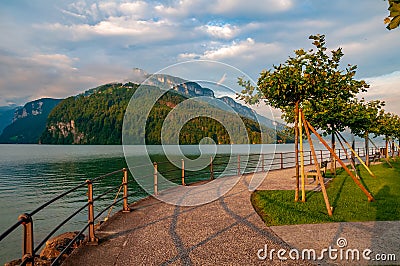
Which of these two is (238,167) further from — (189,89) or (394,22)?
(394,22)

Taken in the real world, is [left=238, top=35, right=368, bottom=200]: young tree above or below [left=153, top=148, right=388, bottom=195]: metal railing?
above

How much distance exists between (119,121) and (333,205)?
10893 cm

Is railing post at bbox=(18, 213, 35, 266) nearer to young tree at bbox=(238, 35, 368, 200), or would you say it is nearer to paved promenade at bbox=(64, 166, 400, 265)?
paved promenade at bbox=(64, 166, 400, 265)

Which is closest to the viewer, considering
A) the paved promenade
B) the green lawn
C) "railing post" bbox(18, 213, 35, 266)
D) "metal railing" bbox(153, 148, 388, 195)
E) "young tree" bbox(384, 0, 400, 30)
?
"young tree" bbox(384, 0, 400, 30)

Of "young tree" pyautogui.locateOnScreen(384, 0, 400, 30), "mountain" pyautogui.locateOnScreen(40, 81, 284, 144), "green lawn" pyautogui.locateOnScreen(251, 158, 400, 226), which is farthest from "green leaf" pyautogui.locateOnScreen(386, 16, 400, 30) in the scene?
"mountain" pyautogui.locateOnScreen(40, 81, 284, 144)

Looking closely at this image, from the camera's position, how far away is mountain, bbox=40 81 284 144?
10070mm

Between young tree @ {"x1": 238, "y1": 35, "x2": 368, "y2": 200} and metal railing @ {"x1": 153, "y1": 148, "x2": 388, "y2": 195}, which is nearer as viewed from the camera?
young tree @ {"x1": 238, "y1": 35, "x2": 368, "y2": 200}

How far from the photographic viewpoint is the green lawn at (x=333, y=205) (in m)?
7.18

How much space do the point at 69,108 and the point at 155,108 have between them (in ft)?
597

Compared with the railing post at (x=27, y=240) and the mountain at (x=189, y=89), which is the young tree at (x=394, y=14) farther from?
the mountain at (x=189, y=89)

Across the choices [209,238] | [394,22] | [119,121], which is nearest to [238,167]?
[209,238]

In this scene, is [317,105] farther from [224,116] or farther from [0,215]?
[0,215]

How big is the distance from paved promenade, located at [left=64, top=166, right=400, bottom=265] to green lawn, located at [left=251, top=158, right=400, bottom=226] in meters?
0.45

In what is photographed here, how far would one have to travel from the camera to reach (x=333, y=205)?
8539 mm
